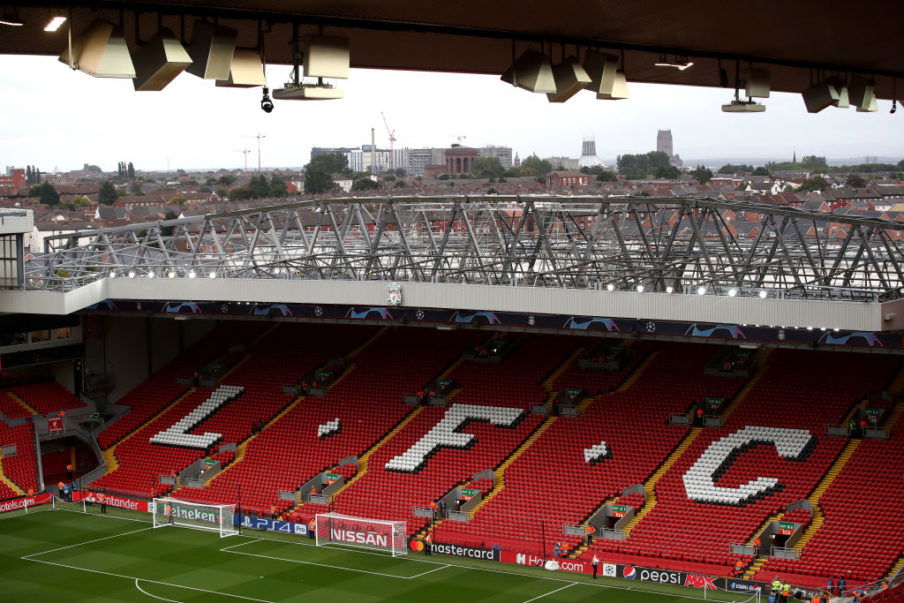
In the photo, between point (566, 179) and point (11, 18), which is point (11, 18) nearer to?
point (11, 18)

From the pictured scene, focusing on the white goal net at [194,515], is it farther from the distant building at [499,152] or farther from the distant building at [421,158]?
the distant building at [421,158]

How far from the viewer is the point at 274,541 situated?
1441 inches

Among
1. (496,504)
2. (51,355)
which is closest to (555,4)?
(496,504)

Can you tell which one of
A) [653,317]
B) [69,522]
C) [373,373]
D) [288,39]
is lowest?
[69,522]

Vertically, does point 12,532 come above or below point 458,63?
below

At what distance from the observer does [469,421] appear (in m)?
40.2

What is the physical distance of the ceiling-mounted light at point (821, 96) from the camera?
28.0ft

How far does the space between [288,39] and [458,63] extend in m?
1.62

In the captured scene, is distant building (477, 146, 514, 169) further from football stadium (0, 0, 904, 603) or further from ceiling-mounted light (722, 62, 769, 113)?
ceiling-mounted light (722, 62, 769, 113)

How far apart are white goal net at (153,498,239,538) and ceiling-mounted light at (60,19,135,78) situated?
3401cm

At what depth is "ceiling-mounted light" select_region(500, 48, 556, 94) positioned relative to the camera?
6.34 m

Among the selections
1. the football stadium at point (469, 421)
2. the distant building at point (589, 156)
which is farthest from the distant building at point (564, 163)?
the football stadium at point (469, 421)

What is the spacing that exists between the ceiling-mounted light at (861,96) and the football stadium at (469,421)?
18.4 meters

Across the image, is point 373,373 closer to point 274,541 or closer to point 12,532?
point 274,541
